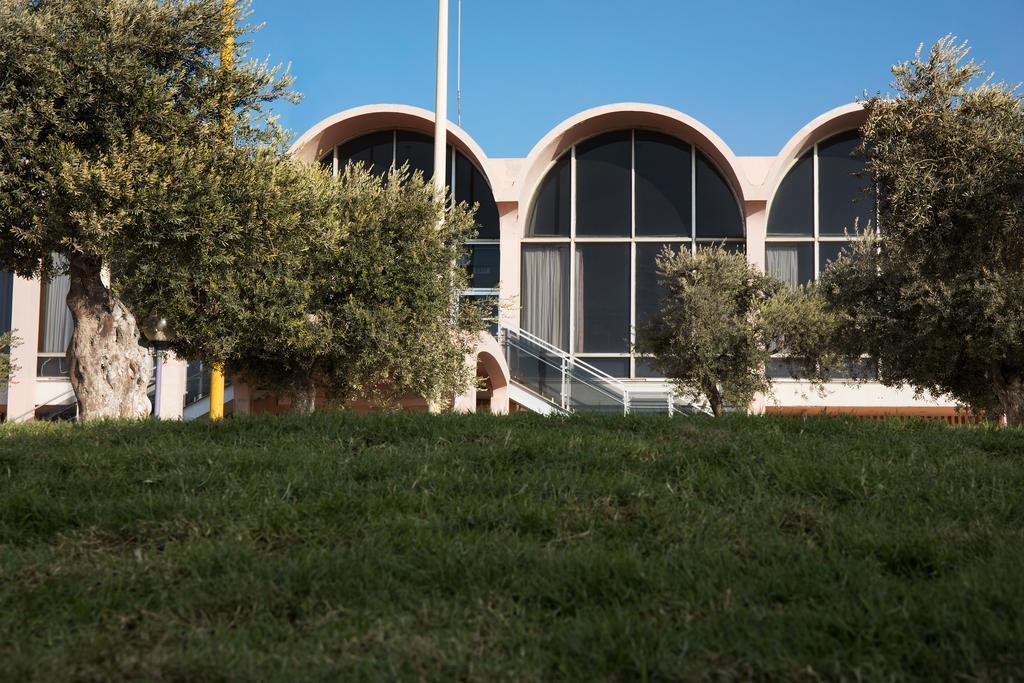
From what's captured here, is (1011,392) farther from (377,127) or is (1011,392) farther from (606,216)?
(377,127)

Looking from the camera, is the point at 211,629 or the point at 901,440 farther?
the point at 901,440

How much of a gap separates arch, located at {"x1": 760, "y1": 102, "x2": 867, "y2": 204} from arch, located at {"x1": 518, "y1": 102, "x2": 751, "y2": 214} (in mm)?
736

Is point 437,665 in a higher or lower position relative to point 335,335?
lower

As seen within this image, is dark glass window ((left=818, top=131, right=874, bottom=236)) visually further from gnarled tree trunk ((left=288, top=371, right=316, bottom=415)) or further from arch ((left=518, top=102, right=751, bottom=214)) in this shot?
gnarled tree trunk ((left=288, top=371, right=316, bottom=415))

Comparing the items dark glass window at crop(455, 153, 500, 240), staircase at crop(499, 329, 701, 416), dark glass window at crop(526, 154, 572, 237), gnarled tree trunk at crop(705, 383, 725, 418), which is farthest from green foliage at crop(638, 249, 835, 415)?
dark glass window at crop(455, 153, 500, 240)

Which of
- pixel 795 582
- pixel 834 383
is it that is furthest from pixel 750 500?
pixel 834 383

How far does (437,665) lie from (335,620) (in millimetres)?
615

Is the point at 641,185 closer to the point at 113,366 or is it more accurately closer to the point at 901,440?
the point at 113,366

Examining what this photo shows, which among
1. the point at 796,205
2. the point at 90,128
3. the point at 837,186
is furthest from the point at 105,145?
the point at 837,186

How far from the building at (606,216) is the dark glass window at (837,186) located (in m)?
0.04

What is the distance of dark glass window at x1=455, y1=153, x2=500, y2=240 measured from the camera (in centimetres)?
2894

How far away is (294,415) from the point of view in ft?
26.7

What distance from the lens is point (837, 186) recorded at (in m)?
28.3

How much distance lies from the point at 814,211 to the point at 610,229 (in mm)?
6338
